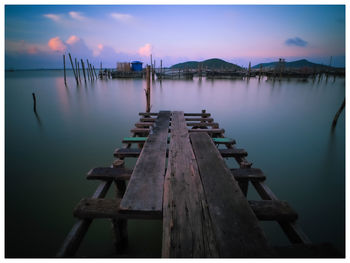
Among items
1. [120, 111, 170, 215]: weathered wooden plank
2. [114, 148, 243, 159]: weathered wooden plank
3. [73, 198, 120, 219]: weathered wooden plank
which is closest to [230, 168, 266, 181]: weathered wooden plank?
[114, 148, 243, 159]: weathered wooden plank

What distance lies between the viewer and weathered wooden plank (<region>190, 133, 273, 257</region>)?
4.61 ft

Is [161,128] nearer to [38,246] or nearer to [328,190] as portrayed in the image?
[38,246]

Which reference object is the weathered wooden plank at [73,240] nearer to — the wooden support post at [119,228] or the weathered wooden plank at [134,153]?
the wooden support post at [119,228]

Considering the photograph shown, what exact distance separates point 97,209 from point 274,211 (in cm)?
181

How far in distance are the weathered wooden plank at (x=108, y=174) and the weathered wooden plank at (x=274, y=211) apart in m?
1.61

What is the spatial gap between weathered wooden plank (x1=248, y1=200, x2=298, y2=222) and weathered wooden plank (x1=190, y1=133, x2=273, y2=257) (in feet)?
0.47

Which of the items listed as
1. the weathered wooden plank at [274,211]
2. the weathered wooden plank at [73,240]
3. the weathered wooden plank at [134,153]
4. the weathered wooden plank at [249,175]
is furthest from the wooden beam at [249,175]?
the weathered wooden plank at [73,240]

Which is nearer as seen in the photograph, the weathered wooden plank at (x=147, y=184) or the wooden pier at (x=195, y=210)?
the wooden pier at (x=195, y=210)

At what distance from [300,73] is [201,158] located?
47.7 metres

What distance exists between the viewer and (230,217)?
1.68 metres

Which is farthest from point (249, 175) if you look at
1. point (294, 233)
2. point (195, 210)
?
point (195, 210)

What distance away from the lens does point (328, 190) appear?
14.5 ft

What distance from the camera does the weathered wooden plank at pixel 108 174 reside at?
2.40m

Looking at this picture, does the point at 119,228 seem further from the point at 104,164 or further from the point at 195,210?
the point at 104,164
